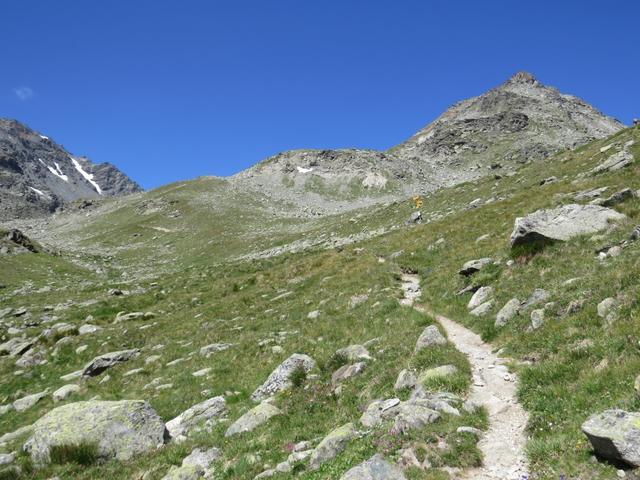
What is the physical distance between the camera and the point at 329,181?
15025cm

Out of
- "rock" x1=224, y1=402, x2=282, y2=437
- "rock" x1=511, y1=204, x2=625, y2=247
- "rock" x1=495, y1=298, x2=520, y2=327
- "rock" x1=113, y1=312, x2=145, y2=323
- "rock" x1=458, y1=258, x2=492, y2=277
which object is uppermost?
"rock" x1=113, y1=312, x2=145, y2=323

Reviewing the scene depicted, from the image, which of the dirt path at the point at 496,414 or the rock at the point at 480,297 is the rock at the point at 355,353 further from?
the rock at the point at 480,297

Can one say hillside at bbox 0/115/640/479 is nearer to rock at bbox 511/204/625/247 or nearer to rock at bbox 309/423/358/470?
rock at bbox 309/423/358/470

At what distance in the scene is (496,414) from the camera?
9.99 m

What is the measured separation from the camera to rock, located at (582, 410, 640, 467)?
6637mm

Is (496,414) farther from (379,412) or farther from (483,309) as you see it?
(483,309)

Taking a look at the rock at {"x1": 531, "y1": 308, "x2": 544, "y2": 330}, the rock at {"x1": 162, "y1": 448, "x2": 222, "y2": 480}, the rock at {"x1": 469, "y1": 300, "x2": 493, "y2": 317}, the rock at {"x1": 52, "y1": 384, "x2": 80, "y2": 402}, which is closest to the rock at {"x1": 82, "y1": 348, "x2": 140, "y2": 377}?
the rock at {"x1": 52, "y1": 384, "x2": 80, "y2": 402}

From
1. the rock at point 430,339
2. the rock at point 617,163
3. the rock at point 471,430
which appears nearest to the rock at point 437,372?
the rock at point 430,339

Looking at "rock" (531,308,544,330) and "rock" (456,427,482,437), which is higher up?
"rock" (531,308,544,330)

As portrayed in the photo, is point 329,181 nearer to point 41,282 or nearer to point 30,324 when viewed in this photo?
point 41,282

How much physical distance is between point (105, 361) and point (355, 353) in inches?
571

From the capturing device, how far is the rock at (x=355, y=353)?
15.4 m

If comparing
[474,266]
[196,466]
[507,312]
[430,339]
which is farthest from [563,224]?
[196,466]

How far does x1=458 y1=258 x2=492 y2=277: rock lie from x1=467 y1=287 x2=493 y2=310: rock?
2500mm
